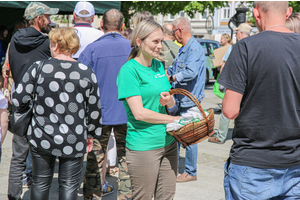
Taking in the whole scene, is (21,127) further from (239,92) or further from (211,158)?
(211,158)

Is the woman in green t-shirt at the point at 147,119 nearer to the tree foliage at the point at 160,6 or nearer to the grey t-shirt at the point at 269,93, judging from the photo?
the grey t-shirt at the point at 269,93

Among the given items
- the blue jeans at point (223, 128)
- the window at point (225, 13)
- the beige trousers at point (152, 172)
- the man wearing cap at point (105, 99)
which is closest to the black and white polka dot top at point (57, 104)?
the beige trousers at point (152, 172)

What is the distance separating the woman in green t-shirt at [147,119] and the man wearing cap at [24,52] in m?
1.46

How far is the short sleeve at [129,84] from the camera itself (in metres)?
2.46

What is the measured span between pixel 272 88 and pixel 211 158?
12.3 feet

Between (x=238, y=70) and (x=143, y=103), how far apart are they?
836 mm

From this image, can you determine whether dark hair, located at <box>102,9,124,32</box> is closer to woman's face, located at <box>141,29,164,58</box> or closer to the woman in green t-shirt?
the woman in green t-shirt

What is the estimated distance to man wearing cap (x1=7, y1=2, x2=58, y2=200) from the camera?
352 centimetres

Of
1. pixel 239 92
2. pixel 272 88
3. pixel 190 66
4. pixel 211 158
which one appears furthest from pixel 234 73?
pixel 211 158

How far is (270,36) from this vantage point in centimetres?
196

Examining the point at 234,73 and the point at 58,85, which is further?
the point at 58,85

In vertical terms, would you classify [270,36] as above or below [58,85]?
above

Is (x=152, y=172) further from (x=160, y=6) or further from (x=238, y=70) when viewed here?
(x=160, y=6)

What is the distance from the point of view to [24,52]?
3633 mm
